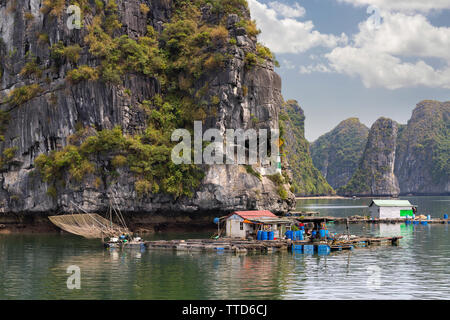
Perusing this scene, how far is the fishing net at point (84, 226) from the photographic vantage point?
4949cm

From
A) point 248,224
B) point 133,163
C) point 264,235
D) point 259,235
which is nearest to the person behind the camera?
point 264,235

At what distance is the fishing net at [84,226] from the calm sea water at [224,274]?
1475 mm

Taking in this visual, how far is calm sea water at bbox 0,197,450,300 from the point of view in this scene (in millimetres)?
27031

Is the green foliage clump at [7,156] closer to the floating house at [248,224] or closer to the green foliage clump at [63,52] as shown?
the green foliage clump at [63,52]

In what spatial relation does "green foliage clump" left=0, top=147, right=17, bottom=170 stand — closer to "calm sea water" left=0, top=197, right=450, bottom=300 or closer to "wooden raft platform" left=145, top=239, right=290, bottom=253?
"calm sea water" left=0, top=197, right=450, bottom=300

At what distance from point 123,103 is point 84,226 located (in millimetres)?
19643

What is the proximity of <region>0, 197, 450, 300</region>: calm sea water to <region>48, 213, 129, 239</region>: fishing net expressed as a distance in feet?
4.84

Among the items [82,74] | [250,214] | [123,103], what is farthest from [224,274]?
[82,74]

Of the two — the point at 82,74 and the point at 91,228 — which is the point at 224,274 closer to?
the point at 91,228

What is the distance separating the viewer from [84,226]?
49.9 m

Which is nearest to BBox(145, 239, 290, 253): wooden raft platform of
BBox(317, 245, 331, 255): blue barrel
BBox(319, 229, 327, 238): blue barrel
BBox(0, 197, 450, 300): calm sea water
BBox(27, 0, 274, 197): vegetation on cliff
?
BBox(0, 197, 450, 300): calm sea water

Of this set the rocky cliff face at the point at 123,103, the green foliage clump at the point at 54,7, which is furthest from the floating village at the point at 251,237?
the green foliage clump at the point at 54,7

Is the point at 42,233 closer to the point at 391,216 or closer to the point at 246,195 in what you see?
the point at 246,195
